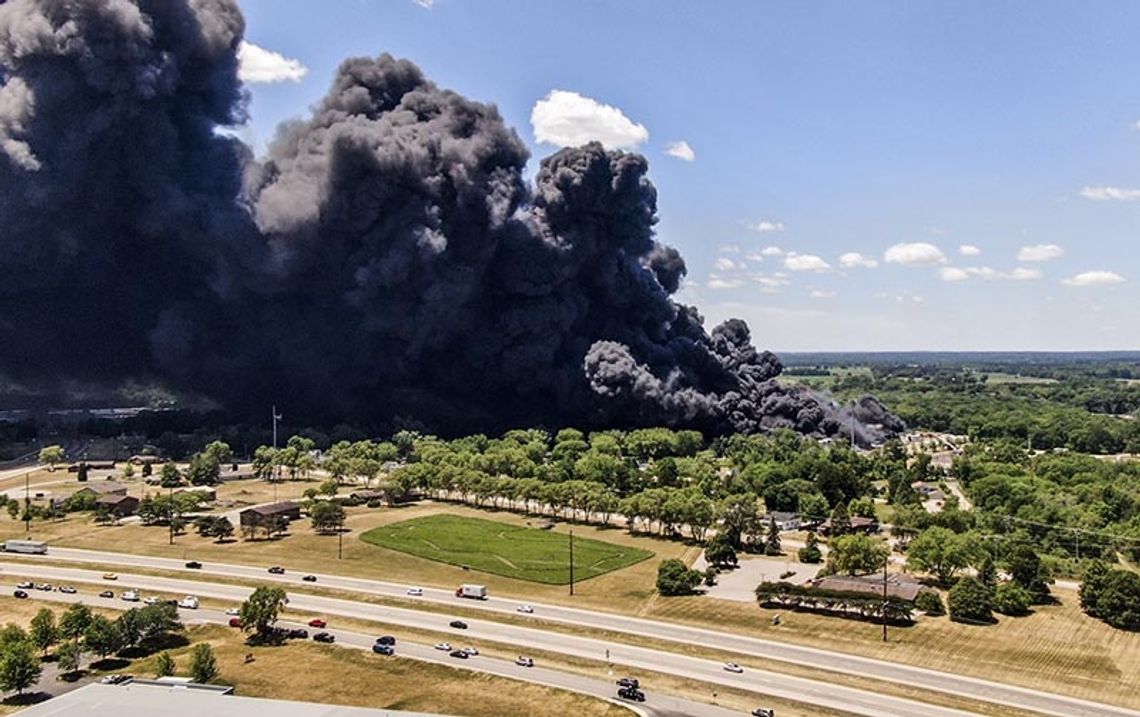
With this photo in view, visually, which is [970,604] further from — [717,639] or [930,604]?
[717,639]

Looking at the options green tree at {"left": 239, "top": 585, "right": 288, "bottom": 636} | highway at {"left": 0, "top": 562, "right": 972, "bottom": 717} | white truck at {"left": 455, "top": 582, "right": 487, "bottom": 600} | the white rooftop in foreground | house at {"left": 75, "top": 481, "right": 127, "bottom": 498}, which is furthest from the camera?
house at {"left": 75, "top": 481, "right": 127, "bottom": 498}

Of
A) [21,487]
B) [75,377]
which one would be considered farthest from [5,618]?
[75,377]

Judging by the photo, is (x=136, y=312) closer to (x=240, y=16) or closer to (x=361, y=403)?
(x=361, y=403)

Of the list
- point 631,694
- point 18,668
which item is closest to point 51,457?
point 18,668

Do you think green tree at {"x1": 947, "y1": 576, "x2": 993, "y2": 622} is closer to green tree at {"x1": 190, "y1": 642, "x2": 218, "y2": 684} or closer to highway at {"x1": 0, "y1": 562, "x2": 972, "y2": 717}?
highway at {"x1": 0, "y1": 562, "x2": 972, "y2": 717}

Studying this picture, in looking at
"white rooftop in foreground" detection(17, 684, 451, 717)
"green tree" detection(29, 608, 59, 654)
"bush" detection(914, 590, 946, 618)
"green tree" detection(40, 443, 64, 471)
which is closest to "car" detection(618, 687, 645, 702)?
"white rooftop in foreground" detection(17, 684, 451, 717)

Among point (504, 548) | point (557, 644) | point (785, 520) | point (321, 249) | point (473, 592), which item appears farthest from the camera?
point (321, 249)
